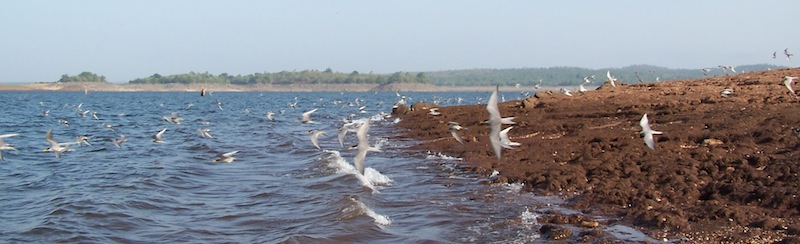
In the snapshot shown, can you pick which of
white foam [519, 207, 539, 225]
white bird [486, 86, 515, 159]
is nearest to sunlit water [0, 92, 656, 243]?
white foam [519, 207, 539, 225]

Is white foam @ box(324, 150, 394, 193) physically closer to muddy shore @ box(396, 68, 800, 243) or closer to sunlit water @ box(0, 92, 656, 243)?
sunlit water @ box(0, 92, 656, 243)

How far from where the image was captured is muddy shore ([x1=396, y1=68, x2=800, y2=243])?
973 centimetres

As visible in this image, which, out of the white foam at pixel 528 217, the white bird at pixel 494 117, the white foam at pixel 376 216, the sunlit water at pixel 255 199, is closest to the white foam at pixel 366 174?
the sunlit water at pixel 255 199

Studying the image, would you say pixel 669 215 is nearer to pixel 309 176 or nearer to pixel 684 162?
pixel 684 162

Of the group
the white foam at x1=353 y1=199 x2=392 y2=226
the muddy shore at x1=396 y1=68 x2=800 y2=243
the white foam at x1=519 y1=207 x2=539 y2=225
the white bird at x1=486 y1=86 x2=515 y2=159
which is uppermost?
Result: the white bird at x1=486 y1=86 x2=515 y2=159

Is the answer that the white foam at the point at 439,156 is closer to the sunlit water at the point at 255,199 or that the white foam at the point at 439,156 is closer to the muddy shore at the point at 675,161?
the sunlit water at the point at 255,199

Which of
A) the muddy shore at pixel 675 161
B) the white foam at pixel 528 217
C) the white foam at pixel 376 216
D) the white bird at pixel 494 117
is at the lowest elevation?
the white foam at pixel 376 216

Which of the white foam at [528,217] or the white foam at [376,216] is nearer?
the white foam at [528,217]

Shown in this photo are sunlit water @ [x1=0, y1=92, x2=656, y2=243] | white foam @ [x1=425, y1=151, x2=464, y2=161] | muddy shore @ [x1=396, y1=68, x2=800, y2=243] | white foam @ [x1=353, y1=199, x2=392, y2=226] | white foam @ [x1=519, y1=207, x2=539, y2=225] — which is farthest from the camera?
white foam @ [x1=425, y1=151, x2=464, y2=161]

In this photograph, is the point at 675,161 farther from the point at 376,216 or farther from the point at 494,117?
the point at 376,216

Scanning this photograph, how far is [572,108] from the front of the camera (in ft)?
81.1

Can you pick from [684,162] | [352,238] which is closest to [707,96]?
[684,162]

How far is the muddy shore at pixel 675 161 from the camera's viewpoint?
9.73m

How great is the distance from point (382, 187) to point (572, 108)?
11.0 metres
